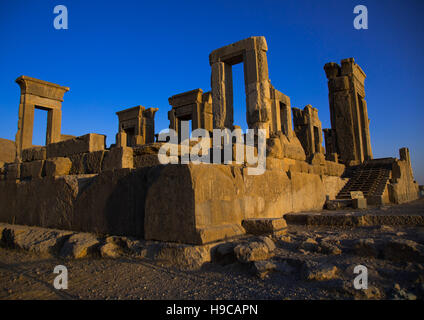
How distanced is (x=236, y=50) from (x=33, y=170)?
254 inches

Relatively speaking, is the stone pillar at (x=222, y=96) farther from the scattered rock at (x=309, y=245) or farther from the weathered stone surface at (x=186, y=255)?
the weathered stone surface at (x=186, y=255)

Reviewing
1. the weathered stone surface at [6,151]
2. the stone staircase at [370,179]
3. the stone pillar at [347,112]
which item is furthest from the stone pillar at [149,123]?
the stone staircase at [370,179]

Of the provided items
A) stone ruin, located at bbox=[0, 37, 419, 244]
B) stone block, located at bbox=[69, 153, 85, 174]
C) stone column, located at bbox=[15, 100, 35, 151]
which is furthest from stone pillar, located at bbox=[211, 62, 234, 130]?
stone column, located at bbox=[15, 100, 35, 151]

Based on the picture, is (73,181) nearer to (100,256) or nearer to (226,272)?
(100,256)

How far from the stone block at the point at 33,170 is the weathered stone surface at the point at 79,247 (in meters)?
2.78

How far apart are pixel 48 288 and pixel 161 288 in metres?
1.07

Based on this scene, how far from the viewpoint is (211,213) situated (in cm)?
312

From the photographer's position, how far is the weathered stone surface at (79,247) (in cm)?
335

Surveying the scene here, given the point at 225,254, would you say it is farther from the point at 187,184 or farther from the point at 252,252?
the point at 187,184

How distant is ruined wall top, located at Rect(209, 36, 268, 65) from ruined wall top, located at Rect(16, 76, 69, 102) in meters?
9.22

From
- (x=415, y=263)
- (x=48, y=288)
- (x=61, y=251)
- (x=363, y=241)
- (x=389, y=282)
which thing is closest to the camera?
(x=389, y=282)

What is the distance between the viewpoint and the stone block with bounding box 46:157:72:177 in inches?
209

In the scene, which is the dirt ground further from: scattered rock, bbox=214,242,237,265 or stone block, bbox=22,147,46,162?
stone block, bbox=22,147,46,162

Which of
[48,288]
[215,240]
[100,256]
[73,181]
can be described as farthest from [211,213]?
[73,181]
